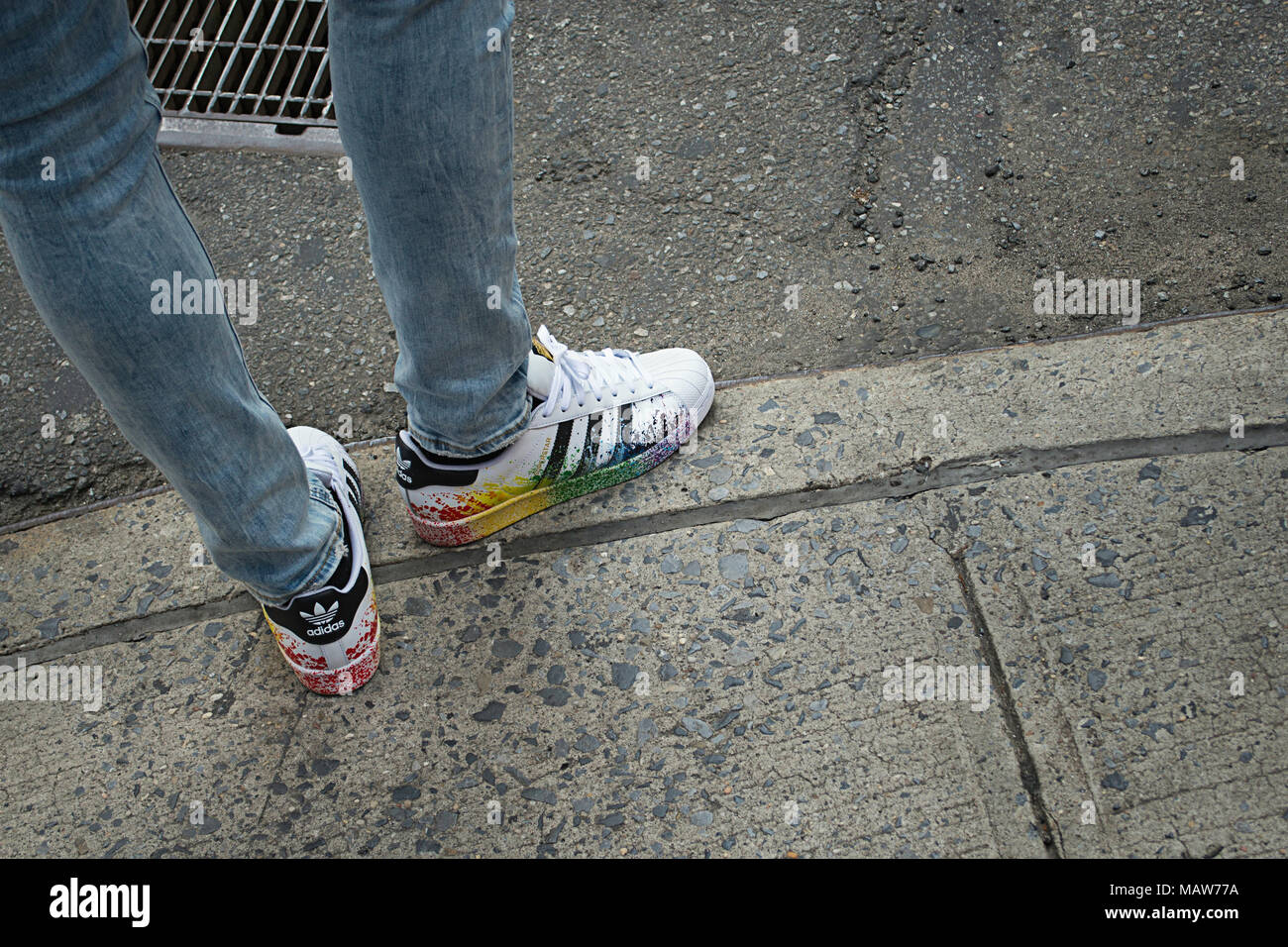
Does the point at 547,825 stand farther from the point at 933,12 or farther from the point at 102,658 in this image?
the point at 933,12

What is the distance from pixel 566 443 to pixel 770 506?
396 millimetres

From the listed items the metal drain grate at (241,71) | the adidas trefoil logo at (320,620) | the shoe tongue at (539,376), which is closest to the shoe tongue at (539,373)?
the shoe tongue at (539,376)

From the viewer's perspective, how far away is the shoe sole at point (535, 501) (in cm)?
179

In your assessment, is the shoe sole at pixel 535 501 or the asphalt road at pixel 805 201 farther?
the asphalt road at pixel 805 201

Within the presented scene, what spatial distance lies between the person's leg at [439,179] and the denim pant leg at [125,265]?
24 cm

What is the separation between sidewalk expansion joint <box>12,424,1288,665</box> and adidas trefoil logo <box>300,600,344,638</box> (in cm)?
25

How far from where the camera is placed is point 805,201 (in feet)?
7.65

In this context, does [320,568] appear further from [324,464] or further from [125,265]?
[125,265]

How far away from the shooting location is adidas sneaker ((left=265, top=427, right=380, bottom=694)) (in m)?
1.54

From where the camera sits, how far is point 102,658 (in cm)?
173

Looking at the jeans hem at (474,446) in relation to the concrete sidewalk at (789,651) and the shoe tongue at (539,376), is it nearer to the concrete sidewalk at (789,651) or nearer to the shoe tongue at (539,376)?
the shoe tongue at (539,376)

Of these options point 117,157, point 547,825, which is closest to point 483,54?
point 117,157

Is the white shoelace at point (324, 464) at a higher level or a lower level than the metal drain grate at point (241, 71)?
lower

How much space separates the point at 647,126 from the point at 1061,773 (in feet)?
6.12
